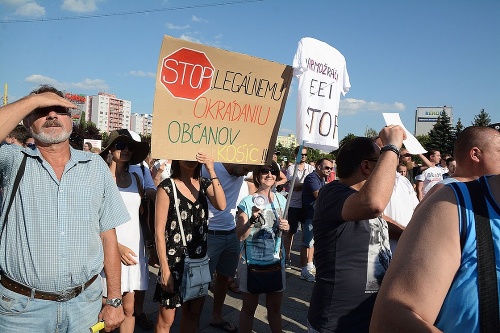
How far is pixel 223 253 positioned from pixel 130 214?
1.13 meters

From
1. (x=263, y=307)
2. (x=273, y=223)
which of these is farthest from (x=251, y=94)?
(x=263, y=307)

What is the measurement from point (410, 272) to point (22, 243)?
1913 mm

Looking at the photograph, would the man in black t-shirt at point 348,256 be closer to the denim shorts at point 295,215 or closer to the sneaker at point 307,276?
the sneaker at point 307,276

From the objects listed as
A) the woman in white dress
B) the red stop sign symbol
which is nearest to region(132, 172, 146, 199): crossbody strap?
the woman in white dress

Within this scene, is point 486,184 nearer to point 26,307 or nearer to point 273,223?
point 26,307

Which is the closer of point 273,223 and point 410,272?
point 410,272

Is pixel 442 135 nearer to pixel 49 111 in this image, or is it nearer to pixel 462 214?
pixel 49 111

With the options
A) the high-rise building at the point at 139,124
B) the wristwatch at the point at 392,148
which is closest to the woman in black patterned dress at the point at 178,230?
the wristwatch at the point at 392,148

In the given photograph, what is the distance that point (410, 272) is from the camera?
3.28 feet

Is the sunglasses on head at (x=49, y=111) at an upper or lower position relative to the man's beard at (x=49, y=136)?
upper

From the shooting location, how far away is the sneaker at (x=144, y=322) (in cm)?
409

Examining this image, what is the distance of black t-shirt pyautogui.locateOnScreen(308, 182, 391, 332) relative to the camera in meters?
2.17

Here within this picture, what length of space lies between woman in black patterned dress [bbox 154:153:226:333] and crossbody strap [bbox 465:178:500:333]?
2405mm

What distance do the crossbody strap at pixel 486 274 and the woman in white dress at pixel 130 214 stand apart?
286 centimetres
